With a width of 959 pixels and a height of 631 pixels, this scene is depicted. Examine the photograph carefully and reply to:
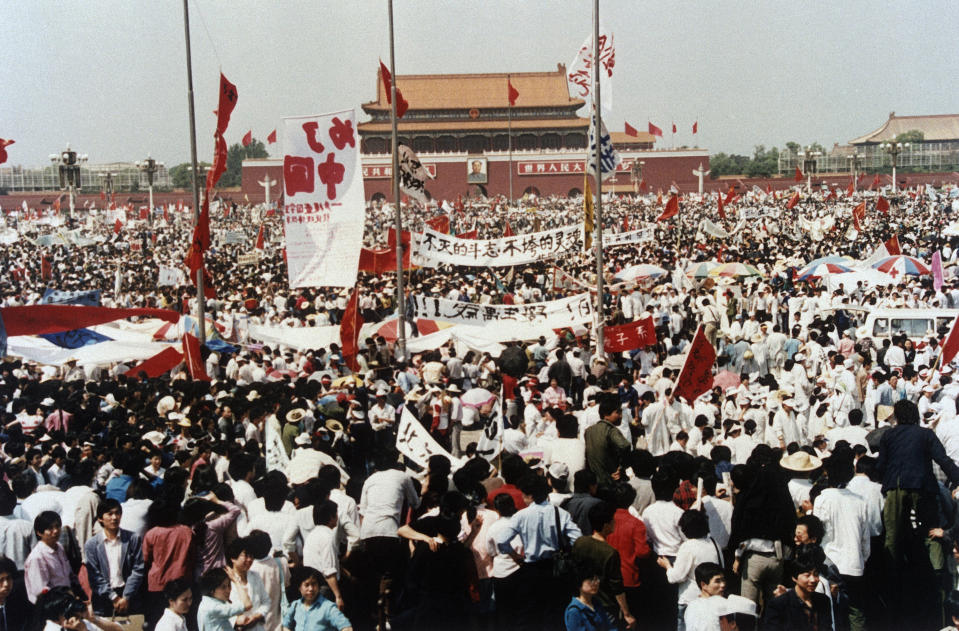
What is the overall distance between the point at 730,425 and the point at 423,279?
1293cm

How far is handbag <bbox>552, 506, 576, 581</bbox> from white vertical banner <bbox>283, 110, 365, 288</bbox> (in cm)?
605

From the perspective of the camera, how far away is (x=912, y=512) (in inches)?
228

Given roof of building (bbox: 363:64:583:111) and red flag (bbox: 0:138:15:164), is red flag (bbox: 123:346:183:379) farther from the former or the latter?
roof of building (bbox: 363:64:583:111)

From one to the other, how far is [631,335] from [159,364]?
5.17 metres

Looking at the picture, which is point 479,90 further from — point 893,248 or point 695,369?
point 695,369

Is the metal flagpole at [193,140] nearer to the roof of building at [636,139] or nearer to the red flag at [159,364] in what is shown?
the red flag at [159,364]

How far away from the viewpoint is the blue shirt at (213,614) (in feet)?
13.8

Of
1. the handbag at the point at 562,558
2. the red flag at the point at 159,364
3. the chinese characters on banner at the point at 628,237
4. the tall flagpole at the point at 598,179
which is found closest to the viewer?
the handbag at the point at 562,558

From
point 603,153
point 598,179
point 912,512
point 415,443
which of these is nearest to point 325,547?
point 415,443

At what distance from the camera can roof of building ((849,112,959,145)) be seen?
78.6m

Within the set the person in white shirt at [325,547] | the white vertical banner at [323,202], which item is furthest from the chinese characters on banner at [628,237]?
the person in white shirt at [325,547]

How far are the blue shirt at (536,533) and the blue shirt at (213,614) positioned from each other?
4.50 feet

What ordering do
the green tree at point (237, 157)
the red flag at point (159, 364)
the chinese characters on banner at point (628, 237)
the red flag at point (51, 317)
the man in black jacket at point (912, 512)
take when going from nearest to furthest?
the man in black jacket at point (912, 512), the red flag at point (51, 317), the red flag at point (159, 364), the chinese characters on banner at point (628, 237), the green tree at point (237, 157)

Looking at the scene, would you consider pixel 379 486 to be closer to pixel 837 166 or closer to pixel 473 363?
pixel 473 363
